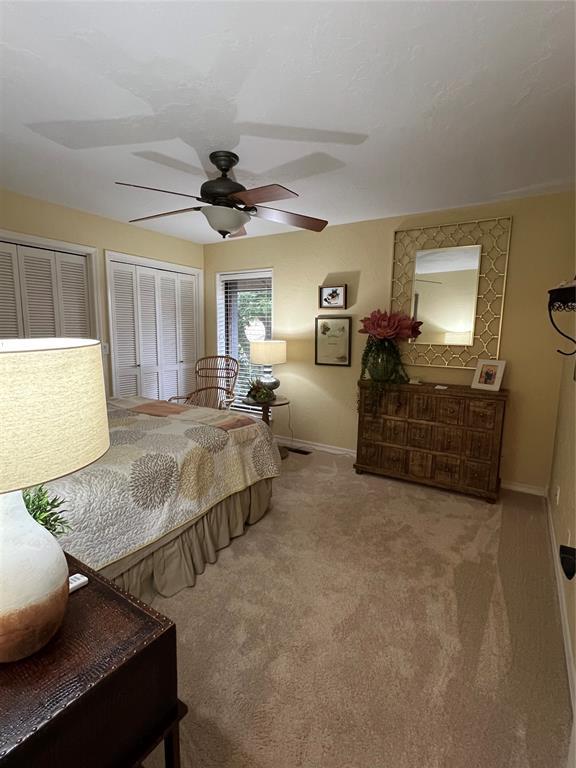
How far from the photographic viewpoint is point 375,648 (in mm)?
1676

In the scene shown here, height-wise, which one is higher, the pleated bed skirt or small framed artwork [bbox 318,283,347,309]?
small framed artwork [bbox 318,283,347,309]

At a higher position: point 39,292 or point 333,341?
point 39,292

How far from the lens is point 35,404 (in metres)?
0.64

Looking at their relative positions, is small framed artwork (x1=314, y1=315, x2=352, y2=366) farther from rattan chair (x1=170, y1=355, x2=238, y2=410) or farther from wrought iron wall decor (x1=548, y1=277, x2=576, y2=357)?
wrought iron wall decor (x1=548, y1=277, x2=576, y2=357)

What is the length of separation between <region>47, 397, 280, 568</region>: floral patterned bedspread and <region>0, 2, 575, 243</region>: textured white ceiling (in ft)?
5.70

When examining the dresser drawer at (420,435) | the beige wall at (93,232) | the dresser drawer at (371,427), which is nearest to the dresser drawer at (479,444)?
the dresser drawer at (420,435)

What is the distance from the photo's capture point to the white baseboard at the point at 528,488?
3.16 metres

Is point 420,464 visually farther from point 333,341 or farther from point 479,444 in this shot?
point 333,341

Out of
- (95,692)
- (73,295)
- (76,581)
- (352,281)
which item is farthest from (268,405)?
(95,692)

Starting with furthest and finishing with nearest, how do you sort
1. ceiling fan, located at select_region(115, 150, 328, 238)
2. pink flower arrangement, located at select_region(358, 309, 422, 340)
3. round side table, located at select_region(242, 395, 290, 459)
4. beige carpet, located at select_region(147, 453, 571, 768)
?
round side table, located at select_region(242, 395, 290, 459) → pink flower arrangement, located at select_region(358, 309, 422, 340) → ceiling fan, located at select_region(115, 150, 328, 238) → beige carpet, located at select_region(147, 453, 571, 768)

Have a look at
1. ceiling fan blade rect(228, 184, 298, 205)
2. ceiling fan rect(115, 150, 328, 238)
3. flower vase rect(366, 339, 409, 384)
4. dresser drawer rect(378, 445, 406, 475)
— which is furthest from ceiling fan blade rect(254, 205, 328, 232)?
dresser drawer rect(378, 445, 406, 475)

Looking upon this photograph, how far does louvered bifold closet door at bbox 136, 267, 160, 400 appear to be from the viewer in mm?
4160

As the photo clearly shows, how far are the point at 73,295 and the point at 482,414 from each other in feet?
12.7

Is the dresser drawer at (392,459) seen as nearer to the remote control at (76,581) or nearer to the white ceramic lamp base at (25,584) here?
the remote control at (76,581)
